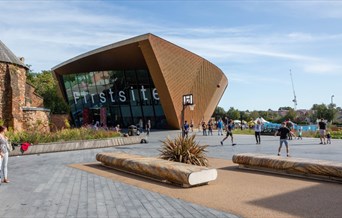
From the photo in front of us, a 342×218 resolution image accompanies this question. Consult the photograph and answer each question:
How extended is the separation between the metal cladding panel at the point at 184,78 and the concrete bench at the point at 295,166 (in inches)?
797

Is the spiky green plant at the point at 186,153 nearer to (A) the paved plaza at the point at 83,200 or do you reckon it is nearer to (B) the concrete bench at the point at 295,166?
(B) the concrete bench at the point at 295,166

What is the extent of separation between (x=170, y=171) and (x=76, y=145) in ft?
37.9

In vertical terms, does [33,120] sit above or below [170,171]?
above

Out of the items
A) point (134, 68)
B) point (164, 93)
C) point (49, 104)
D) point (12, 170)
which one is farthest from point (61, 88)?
point (12, 170)

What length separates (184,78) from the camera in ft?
111

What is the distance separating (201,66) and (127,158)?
88.5 feet

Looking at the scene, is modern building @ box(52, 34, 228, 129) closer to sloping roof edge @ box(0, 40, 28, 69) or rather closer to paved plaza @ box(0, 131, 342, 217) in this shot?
sloping roof edge @ box(0, 40, 28, 69)

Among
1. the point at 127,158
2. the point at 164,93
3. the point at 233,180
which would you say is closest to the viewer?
the point at 233,180

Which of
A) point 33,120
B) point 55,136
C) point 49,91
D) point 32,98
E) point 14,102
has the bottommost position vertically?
point 55,136

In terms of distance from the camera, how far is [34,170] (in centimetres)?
1102

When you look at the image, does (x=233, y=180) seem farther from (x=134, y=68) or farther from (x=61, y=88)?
(x=61, y=88)

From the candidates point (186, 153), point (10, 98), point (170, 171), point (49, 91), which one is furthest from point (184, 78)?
point (170, 171)

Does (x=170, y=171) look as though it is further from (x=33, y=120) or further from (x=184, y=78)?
(x=184, y=78)

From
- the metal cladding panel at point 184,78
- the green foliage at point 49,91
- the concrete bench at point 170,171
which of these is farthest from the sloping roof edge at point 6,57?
the concrete bench at point 170,171
